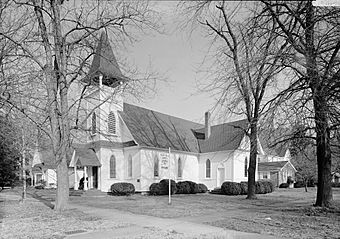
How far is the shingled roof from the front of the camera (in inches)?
1359

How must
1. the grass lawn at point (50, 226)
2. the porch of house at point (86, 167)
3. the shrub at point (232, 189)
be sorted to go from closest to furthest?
the grass lawn at point (50, 226) → the porch of house at point (86, 167) → the shrub at point (232, 189)

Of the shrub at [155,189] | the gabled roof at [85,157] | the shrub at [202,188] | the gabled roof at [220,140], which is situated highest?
the gabled roof at [220,140]

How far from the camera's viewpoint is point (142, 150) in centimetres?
3291

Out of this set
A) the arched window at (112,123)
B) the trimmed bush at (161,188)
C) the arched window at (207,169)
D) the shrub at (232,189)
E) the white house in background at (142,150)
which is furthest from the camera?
the arched window at (207,169)

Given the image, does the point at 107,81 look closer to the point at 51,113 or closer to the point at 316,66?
the point at 51,113

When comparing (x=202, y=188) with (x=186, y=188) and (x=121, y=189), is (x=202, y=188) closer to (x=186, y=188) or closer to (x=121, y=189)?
(x=186, y=188)

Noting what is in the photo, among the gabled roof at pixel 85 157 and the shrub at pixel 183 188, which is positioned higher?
the gabled roof at pixel 85 157

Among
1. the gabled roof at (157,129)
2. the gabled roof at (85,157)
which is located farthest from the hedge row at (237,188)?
the gabled roof at (85,157)

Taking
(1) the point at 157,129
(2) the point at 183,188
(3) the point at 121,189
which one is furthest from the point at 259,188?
(3) the point at 121,189

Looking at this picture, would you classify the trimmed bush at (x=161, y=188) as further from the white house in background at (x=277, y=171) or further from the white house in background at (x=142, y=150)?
the white house in background at (x=277, y=171)

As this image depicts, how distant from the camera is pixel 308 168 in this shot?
36.7 metres

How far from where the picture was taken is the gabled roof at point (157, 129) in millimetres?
34250

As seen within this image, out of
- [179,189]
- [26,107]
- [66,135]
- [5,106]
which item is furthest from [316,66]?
[179,189]

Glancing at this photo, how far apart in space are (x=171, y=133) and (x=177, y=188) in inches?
312
